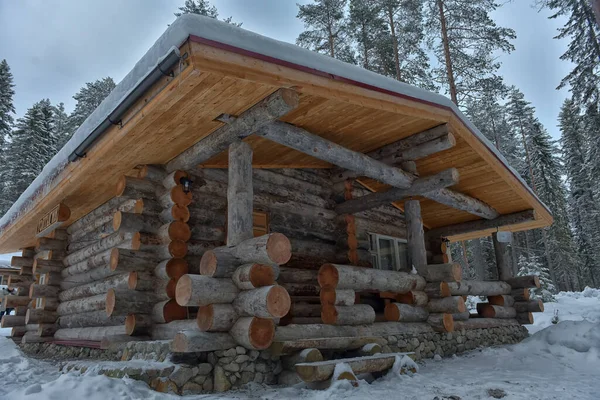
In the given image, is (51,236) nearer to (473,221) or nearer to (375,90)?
(375,90)

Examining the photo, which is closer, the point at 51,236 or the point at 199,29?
the point at 199,29

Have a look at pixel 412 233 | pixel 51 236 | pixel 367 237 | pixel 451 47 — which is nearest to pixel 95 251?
pixel 51 236

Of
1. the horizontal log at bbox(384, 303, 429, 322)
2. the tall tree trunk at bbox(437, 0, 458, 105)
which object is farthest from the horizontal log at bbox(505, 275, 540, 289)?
the tall tree trunk at bbox(437, 0, 458, 105)

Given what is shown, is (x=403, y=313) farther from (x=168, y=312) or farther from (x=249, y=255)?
(x=168, y=312)

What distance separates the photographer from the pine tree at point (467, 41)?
57.9ft

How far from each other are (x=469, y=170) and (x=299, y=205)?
4261mm

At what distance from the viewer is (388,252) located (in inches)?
460

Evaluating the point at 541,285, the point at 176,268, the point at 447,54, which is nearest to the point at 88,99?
the point at 447,54

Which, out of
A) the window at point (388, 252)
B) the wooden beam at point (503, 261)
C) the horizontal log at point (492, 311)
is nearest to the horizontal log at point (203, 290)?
the window at point (388, 252)

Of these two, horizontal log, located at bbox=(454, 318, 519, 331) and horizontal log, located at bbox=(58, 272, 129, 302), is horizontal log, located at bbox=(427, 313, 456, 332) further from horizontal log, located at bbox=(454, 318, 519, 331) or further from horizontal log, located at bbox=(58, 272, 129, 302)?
horizontal log, located at bbox=(58, 272, 129, 302)

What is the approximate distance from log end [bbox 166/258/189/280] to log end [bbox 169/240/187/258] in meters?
0.08

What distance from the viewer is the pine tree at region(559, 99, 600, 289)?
34.4 meters

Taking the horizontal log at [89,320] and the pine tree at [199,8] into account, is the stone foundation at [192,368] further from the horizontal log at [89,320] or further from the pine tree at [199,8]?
the pine tree at [199,8]

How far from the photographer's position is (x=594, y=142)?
23.2 m
